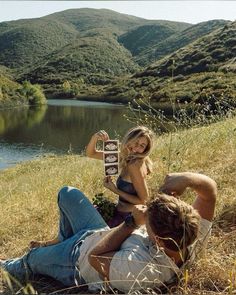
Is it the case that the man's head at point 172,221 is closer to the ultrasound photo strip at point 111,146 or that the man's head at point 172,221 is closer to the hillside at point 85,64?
the ultrasound photo strip at point 111,146

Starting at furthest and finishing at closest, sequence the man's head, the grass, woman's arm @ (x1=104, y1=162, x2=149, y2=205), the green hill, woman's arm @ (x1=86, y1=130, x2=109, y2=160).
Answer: the green hill, woman's arm @ (x1=86, y1=130, x2=109, y2=160), woman's arm @ (x1=104, y1=162, x2=149, y2=205), the grass, the man's head

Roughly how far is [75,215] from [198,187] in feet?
3.17

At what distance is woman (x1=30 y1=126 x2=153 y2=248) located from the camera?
13.0 ft

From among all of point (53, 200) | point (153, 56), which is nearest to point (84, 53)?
point (153, 56)

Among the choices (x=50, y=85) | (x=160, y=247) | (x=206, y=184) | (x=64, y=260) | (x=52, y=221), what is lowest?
(x=50, y=85)

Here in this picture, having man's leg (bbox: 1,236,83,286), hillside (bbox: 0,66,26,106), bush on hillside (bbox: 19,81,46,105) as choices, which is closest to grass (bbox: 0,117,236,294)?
man's leg (bbox: 1,236,83,286)

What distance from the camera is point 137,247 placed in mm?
2783

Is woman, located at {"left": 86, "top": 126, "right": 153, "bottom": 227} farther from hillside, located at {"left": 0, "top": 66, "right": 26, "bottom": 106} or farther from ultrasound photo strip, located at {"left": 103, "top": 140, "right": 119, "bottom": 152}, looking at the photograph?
hillside, located at {"left": 0, "top": 66, "right": 26, "bottom": 106}

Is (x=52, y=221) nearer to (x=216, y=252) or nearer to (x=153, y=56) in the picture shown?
(x=216, y=252)

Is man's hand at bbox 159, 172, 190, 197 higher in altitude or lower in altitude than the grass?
higher

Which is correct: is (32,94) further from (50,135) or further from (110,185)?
(110,185)

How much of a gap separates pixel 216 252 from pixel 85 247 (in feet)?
3.00

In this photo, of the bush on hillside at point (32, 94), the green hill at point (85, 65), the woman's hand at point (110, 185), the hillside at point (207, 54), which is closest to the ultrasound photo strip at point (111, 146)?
the woman's hand at point (110, 185)

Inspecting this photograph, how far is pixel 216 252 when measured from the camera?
3197 millimetres
